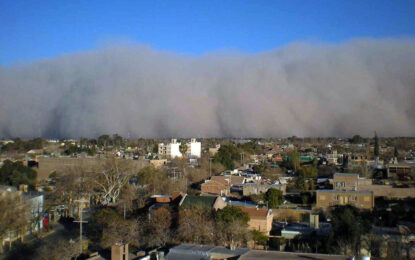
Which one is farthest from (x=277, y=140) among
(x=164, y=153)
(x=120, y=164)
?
(x=120, y=164)

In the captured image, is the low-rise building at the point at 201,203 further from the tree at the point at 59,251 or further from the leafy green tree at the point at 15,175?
the leafy green tree at the point at 15,175

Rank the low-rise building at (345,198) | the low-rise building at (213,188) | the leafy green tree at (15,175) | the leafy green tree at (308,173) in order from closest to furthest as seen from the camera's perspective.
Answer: the low-rise building at (345,198), the low-rise building at (213,188), the leafy green tree at (15,175), the leafy green tree at (308,173)

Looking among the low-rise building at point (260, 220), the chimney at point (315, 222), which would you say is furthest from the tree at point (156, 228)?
the chimney at point (315, 222)

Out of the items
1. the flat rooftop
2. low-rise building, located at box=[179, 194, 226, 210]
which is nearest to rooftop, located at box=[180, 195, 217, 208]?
low-rise building, located at box=[179, 194, 226, 210]

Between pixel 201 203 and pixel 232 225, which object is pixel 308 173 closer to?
pixel 201 203

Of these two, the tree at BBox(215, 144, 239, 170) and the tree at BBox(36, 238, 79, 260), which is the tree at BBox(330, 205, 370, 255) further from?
the tree at BBox(215, 144, 239, 170)

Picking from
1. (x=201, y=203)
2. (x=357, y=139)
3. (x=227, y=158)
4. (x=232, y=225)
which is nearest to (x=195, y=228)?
(x=232, y=225)
